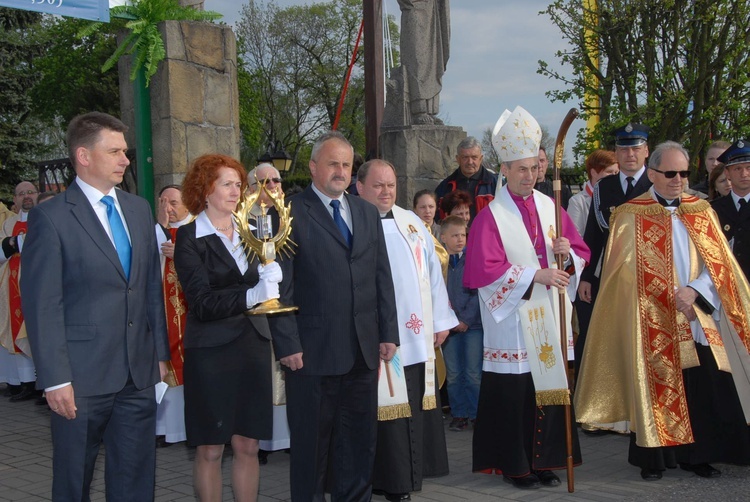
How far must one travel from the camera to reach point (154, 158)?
7.69 m

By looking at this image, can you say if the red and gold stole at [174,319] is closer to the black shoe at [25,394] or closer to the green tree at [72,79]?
the black shoe at [25,394]

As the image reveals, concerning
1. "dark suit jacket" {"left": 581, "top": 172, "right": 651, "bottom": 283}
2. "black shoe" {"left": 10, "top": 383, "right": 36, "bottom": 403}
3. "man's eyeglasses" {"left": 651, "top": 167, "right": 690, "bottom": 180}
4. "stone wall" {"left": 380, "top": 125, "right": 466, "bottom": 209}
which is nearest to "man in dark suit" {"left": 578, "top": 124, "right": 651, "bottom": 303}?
"dark suit jacket" {"left": 581, "top": 172, "right": 651, "bottom": 283}

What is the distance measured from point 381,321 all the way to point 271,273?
3.03ft

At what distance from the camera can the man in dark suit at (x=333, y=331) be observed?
4574 millimetres

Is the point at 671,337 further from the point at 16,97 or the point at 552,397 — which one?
the point at 16,97

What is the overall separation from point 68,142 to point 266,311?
115 cm

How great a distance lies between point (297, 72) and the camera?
135ft

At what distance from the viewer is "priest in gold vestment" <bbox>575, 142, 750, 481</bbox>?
566 centimetres

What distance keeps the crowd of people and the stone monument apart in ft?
5.63

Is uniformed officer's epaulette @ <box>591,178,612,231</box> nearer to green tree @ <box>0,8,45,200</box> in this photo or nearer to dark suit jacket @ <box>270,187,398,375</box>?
dark suit jacket @ <box>270,187,398,375</box>

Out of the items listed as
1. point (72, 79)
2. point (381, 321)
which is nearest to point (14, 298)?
point (381, 321)

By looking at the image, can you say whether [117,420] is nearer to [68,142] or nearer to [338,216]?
[68,142]

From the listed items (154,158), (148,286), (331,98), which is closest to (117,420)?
(148,286)

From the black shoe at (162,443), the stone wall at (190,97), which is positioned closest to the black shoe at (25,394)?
the black shoe at (162,443)
